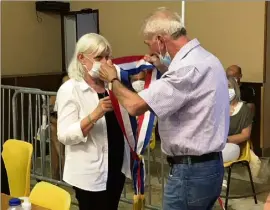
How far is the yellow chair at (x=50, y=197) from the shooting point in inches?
89.2

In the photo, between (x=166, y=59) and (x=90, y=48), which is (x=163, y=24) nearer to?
(x=166, y=59)

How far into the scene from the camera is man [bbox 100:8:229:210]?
2.08m

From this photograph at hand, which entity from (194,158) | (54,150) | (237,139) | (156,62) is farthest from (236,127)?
(194,158)

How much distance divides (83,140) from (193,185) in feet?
2.06

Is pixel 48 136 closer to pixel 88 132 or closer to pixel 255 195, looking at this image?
pixel 255 195

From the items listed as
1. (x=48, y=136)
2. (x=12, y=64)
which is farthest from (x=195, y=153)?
(x=12, y=64)

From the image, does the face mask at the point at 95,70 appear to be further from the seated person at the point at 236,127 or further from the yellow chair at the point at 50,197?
the seated person at the point at 236,127

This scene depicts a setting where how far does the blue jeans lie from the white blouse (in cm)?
43

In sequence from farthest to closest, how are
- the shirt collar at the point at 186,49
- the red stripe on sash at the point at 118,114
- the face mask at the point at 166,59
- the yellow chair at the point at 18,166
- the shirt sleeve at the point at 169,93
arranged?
the yellow chair at the point at 18,166, the red stripe on sash at the point at 118,114, the face mask at the point at 166,59, the shirt collar at the point at 186,49, the shirt sleeve at the point at 169,93

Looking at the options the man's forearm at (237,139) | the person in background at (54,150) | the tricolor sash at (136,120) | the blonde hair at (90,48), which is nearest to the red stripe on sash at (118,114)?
the tricolor sash at (136,120)

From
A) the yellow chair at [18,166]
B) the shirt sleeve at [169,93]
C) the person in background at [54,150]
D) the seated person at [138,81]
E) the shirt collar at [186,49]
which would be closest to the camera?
the shirt sleeve at [169,93]

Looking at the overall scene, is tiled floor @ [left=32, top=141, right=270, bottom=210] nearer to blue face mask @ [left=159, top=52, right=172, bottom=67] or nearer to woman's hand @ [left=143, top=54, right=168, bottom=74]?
woman's hand @ [left=143, top=54, right=168, bottom=74]

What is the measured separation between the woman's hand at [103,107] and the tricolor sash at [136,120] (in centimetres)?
5

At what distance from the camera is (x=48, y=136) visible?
16.2 feet
